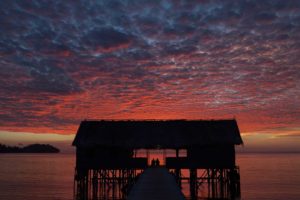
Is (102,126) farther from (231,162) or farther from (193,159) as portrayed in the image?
(231,162)

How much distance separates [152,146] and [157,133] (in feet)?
5.20

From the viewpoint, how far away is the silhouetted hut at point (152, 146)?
33.7 m

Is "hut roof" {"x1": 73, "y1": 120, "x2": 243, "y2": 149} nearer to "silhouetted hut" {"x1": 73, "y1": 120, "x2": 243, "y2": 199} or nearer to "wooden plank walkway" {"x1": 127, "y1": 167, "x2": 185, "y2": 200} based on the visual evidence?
"silhouetted hut" {"x1": 73, "y1": 120, "x2": 243, "y2": 199}

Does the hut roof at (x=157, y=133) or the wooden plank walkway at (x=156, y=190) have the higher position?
the hut roof at (x=157, y=133)

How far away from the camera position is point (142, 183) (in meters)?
23.2

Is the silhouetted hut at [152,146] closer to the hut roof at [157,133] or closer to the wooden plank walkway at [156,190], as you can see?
the hut roof at [157,133]

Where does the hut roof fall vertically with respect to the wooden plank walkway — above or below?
above

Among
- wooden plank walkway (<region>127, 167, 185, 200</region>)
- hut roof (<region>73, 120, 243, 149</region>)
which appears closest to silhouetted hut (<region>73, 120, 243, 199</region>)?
hut roof (<region>73, 120, 243, 149</region>)

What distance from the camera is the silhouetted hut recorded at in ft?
111

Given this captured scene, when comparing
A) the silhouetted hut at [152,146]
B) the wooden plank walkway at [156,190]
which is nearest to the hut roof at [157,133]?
the silhouetted hut at [152,146]

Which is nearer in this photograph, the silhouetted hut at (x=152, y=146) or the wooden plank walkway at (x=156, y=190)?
the wooden plank walkway at (x=156, y=190)

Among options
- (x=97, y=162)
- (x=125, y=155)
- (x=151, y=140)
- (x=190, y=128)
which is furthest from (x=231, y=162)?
(x=97, y=162)

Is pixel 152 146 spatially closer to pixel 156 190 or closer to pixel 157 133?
pixel 157 133

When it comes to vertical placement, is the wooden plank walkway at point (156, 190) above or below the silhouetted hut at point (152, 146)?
below
